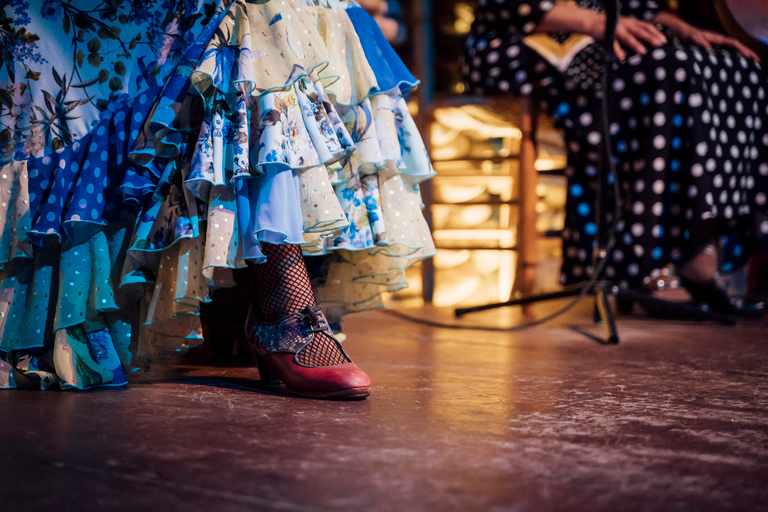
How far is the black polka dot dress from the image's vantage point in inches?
63.8

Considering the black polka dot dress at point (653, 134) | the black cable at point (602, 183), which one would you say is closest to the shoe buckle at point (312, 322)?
the black cable at point (602, 183)

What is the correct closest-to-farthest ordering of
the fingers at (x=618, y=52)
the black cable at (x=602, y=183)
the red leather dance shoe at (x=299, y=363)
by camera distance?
the red leather dance shoe at (x=299, y=363)
the black cable at (x=602, y=183)
the fingers at (x=618, y=52)

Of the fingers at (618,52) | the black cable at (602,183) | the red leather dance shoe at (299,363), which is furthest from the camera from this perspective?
the fingers at (618,52)

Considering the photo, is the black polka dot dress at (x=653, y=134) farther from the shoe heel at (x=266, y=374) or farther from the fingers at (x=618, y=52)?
the shoe heel at (x=266, y=374)

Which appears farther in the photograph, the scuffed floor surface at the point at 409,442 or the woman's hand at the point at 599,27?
the woman's hand at the point at 599,27

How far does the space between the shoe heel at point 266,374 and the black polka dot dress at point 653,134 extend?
1.14 metres

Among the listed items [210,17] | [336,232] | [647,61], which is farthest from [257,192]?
[647,61]

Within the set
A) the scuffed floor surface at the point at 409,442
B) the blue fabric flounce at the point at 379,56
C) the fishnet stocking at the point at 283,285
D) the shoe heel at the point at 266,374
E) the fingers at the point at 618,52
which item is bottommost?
the scuffed floor surface at the point at 409,442

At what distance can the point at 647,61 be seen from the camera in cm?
164

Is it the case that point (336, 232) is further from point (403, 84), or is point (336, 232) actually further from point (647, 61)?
point (647, 61)

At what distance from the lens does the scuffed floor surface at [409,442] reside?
1.49 ft

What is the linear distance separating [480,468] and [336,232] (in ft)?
1.44

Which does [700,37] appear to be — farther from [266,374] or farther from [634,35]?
[266,374]

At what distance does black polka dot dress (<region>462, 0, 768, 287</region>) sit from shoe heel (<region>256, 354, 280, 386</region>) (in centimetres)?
114
